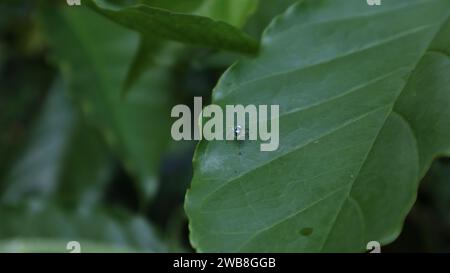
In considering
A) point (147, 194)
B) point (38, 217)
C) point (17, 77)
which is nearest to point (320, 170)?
point (147, 194)

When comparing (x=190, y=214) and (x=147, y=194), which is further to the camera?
(x=147, y=194)

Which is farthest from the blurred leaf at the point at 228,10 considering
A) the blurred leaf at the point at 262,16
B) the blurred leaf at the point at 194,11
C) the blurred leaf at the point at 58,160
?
the blurred leaf at the point at 58,160

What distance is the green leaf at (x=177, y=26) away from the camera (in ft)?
1.63

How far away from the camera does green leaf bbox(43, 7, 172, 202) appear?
0.98 meters

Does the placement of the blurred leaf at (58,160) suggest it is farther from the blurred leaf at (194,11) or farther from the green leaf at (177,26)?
the green leaf at (177,26)

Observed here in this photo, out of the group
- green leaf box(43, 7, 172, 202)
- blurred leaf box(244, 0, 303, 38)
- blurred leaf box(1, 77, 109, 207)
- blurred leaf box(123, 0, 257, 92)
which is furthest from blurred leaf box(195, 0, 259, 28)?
blurred leaf box(1, 77, 109, 207)

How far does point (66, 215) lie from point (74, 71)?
0.66 feet

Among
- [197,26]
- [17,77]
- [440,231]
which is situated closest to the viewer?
[197,26]

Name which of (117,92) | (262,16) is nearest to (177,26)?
(262,16)

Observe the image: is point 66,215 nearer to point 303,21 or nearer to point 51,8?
point 51,8

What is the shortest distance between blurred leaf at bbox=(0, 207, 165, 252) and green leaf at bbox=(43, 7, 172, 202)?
6 centimetres

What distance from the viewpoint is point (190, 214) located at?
1.71 feet

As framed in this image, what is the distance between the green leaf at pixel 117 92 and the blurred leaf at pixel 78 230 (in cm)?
6

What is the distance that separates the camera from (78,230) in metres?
1.02
